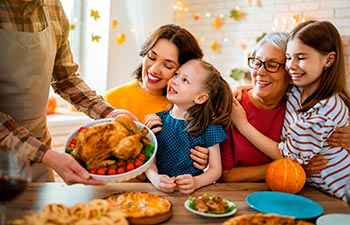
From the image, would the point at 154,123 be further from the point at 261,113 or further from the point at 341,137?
the point at 341,137

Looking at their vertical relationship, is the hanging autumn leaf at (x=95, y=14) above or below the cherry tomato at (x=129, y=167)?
above

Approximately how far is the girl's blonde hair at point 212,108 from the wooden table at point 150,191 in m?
0.29

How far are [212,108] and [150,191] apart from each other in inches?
20.2

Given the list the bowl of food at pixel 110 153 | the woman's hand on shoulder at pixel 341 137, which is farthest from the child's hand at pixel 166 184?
the woman's hand on shoulder at pixel 341 137

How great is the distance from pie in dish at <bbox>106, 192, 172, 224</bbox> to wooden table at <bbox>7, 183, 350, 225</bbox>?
5 centimetres

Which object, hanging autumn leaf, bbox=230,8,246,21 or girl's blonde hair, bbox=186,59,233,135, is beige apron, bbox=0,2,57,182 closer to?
girl's blonde hair, bbox=186,59,233,135

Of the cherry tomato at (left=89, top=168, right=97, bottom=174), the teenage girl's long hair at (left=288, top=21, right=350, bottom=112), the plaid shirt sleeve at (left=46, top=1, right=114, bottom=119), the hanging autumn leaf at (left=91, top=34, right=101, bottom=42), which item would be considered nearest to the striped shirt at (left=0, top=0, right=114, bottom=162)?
the plaid shirt sleeve at (left=46, top=1, right=114, bottom=119)

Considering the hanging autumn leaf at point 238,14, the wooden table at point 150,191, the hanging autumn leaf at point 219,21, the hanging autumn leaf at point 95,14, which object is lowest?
Answer: the wooden table at point 150,191

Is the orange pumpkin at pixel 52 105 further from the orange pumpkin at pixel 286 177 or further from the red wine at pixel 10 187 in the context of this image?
the red wine at pixel 10 187

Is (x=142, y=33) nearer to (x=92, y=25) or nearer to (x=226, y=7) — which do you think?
(x=92, y=25)

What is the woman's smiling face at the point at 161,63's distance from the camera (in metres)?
2.33

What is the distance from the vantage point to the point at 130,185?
1.93 meters

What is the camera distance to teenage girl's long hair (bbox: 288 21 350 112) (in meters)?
2.07

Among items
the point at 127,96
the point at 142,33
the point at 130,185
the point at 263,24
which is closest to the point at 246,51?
the point at 263,24
